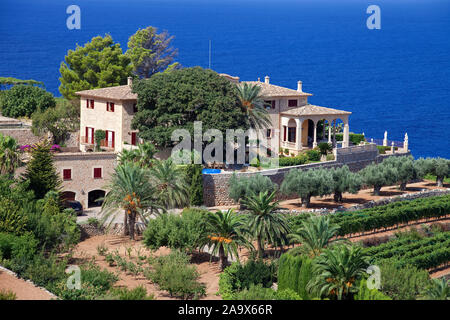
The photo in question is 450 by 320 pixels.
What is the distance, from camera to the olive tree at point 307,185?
55.6 meters

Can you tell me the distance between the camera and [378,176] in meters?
60.3

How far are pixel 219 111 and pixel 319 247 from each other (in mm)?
17599

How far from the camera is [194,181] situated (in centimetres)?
5381

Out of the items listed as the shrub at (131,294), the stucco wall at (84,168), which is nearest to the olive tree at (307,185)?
the stucco wall at (84,168)

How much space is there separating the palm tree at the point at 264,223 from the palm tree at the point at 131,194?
22.3 feet

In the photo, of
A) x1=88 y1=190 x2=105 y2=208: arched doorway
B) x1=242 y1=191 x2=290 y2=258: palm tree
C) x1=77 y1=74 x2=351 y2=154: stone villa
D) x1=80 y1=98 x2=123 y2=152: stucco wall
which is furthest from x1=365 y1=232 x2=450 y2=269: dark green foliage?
x1=80 y1=98 x2=123 y2=152: stucco wall

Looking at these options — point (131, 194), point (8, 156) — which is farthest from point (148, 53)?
point (131, 194)

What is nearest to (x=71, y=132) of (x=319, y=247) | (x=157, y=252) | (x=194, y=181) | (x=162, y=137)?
(x=162, y=137)

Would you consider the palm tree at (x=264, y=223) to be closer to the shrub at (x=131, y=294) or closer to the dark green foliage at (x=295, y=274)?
the dark green foliage at (x=295, y=274)

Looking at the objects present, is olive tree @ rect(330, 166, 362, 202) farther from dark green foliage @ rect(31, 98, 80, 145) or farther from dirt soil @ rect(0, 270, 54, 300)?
dirt soil @ rect(0, 270, 54, 300)

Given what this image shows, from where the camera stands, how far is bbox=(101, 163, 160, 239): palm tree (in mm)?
48844

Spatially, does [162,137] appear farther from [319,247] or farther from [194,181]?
[319,247]
